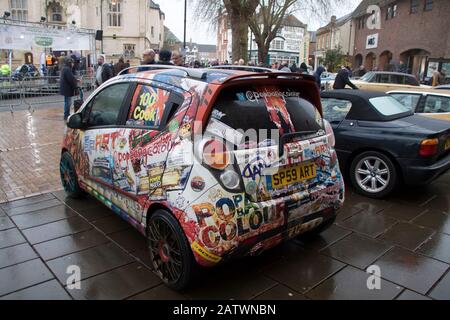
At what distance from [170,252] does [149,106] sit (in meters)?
1.29

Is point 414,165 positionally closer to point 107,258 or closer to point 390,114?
point 390,114

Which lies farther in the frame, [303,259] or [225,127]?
[303,259]

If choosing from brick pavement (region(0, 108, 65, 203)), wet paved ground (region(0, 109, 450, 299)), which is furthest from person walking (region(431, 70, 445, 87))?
brick pavement (region(0, 108, 65, 203))

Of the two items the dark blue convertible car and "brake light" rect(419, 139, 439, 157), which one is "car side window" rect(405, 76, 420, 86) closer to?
the dark blue convertible car

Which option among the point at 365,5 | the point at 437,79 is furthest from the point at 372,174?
the point at 365,5

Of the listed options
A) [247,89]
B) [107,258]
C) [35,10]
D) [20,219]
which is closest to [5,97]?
[20,219]

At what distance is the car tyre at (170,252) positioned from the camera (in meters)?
2.96

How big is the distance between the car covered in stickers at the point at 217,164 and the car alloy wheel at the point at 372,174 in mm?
2055

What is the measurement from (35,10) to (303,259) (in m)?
44.5

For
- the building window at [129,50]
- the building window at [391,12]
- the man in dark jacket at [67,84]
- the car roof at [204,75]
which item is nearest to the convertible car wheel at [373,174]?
the car roof at [204,75]

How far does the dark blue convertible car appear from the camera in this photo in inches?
203

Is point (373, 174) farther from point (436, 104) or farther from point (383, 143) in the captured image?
point (436, 104)

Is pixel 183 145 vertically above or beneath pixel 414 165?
above
